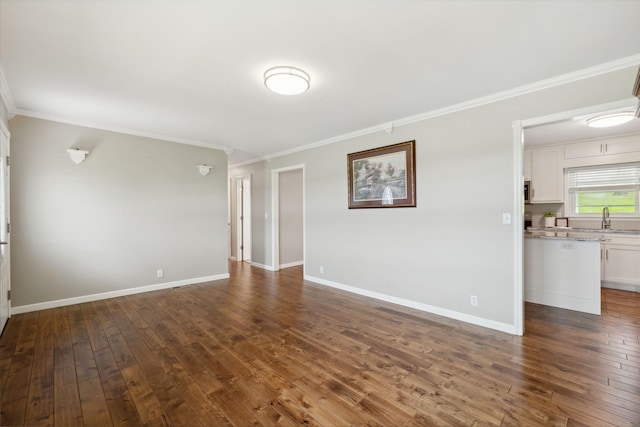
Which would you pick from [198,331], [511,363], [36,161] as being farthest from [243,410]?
[36,161]

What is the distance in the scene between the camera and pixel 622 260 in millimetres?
4246

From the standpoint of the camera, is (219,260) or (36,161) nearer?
(36,161)

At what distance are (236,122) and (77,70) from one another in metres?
1.71

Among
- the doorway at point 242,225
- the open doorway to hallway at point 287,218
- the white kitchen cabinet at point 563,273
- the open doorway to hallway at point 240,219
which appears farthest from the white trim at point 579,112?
the doorway at point 242,225

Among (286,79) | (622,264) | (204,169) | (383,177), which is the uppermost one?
(286,79)

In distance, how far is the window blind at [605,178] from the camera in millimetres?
4465

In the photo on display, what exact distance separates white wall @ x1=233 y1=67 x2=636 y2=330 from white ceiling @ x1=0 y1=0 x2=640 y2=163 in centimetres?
26

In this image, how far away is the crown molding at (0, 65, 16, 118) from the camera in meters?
2.60

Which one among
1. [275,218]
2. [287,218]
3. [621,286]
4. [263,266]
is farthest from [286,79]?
[621,286]

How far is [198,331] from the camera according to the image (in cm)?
291

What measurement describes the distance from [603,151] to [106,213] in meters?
7.81

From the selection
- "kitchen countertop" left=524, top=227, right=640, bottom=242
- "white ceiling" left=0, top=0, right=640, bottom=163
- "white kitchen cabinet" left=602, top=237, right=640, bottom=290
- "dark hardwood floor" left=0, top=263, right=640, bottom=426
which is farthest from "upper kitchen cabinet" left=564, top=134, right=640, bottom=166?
"white ceiling" left=0, top=0, right=640, bottom=163

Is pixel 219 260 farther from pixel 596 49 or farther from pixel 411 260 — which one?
pixel 596 49

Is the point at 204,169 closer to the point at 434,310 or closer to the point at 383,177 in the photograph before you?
the point at 383,177
